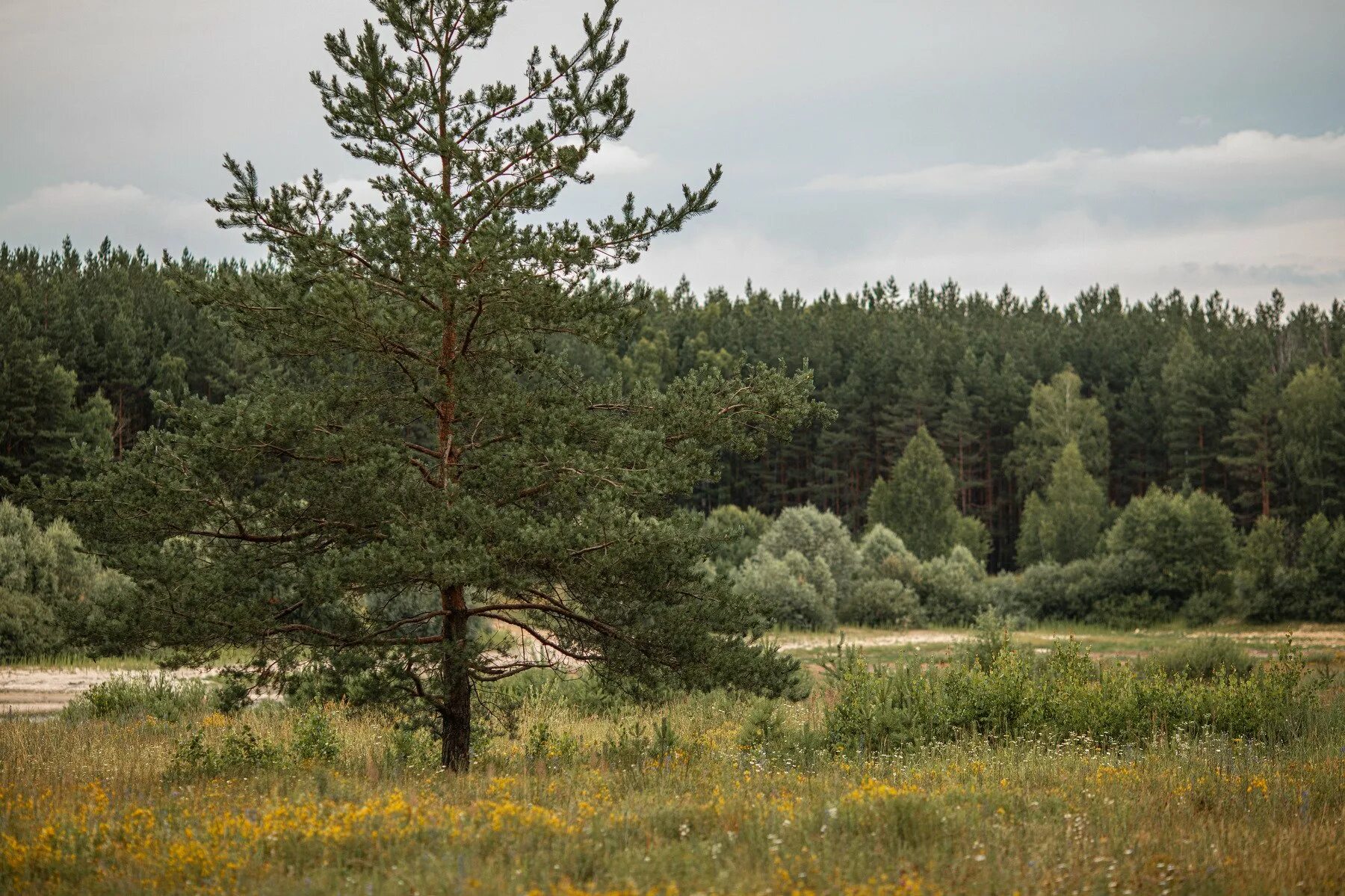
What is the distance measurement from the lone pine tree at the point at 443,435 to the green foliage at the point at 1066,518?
147 ft

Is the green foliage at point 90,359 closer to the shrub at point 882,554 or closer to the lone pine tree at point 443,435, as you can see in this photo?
the shrub at point 882,554

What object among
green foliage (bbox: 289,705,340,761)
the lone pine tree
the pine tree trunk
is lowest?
green foliage (bbox: 289,705,340,761)

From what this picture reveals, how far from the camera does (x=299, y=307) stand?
31.2 ft

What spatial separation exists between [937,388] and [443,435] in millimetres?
70937

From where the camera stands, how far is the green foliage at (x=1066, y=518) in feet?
178

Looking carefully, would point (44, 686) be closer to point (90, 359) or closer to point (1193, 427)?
point (90, 359)

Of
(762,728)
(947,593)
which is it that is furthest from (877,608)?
(762,728)

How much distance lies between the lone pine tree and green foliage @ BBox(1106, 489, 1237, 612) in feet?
122

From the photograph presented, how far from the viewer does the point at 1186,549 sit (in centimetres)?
4231

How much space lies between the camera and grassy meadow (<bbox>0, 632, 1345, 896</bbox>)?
566 cm

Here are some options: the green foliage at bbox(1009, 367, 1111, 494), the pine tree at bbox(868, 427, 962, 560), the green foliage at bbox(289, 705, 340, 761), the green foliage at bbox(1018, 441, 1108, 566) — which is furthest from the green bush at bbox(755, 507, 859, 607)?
the green foliage at bbox(289, 705, 340, 761)

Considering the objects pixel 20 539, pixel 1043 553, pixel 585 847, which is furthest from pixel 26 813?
pixel 1043 553

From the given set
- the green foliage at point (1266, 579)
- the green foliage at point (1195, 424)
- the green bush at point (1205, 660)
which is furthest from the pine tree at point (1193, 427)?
the green bush at point (1205, 660)

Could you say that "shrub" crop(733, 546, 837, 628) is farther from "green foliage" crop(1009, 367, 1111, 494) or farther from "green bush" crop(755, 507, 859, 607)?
"green foliage" crop(1009, 367, 1111, 494)
